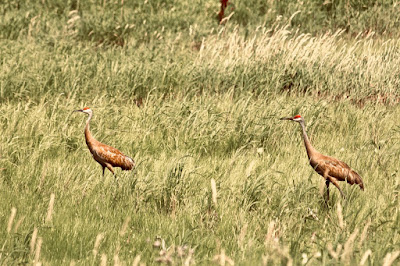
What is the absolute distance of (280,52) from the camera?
991cm

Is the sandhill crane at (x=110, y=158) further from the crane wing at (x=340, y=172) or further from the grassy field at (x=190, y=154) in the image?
the crane wing at (x=340, y=172)

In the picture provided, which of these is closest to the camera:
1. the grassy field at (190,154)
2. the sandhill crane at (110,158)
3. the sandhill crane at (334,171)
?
the grassy field at (190,154)

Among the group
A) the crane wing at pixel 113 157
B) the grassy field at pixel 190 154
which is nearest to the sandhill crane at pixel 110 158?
the crane wing at pixel 113 157

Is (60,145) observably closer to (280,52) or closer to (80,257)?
(80,257)

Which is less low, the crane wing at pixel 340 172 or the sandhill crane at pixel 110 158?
the crane wing at pixel 340 172

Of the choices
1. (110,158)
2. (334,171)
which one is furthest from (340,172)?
(110,158)

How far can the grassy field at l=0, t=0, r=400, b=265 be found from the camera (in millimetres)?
3803

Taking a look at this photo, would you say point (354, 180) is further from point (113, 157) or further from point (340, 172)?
point (113, 157)

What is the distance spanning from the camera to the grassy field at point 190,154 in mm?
3803

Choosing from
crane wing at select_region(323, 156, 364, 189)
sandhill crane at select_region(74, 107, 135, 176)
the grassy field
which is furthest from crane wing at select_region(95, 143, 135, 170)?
crane wing at select_region(323, 156, 364, 189)

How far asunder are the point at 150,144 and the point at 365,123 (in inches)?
107

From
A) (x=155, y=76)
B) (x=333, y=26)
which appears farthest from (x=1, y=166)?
(x=333, y=26)

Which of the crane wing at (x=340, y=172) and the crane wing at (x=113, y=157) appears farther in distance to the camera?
the crane wing at (x=113, y=157)

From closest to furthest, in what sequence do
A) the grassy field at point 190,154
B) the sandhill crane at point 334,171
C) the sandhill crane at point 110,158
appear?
1. the grassy field at point 190,154
2. the sandhill crane at point 334,171
3. the sandhill crane at point 110,158
